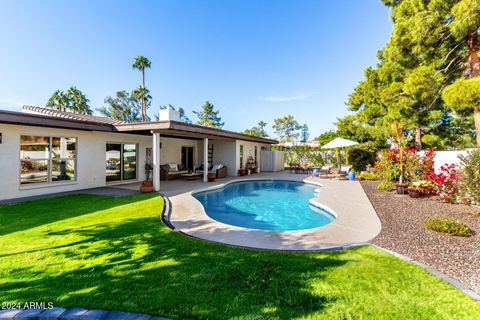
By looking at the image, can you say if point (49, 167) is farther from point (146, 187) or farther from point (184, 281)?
point (184, 281)

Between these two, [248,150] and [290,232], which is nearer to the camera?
[290,232]

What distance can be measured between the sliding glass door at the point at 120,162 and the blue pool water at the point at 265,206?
544 cm

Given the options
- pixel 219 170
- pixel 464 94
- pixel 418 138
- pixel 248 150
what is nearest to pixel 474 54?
pixel 464 94

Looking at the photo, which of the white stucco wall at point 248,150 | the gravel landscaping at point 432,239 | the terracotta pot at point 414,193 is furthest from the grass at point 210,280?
the white stucco wall at point 248,150

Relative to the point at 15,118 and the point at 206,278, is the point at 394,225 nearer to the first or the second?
the point at 206,278

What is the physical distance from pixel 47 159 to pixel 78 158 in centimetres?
116

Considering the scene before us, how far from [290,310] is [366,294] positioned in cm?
113

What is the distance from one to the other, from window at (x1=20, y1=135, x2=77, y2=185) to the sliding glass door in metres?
1.84

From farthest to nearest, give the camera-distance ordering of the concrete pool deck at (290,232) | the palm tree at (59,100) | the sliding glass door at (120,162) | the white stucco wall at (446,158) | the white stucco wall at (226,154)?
the palm tree at (59,100)
the white stucco wall at (226,154)
the sliding glass door at (120,162)
the white stucco wall at (446,158)
the concrete pool deck at (290,232)

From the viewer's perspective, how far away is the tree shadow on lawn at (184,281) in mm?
2607

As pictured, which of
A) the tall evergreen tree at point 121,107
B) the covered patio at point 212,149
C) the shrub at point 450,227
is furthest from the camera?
the tall evergreen tree at point 121,107

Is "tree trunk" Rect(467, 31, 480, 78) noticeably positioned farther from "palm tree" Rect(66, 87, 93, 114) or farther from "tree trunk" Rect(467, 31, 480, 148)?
"palm tree" Rect(66, 87, 93, 114)

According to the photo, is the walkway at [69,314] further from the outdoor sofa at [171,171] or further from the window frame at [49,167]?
the outdoor sofa at [171,171]

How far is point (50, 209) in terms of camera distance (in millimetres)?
7121
